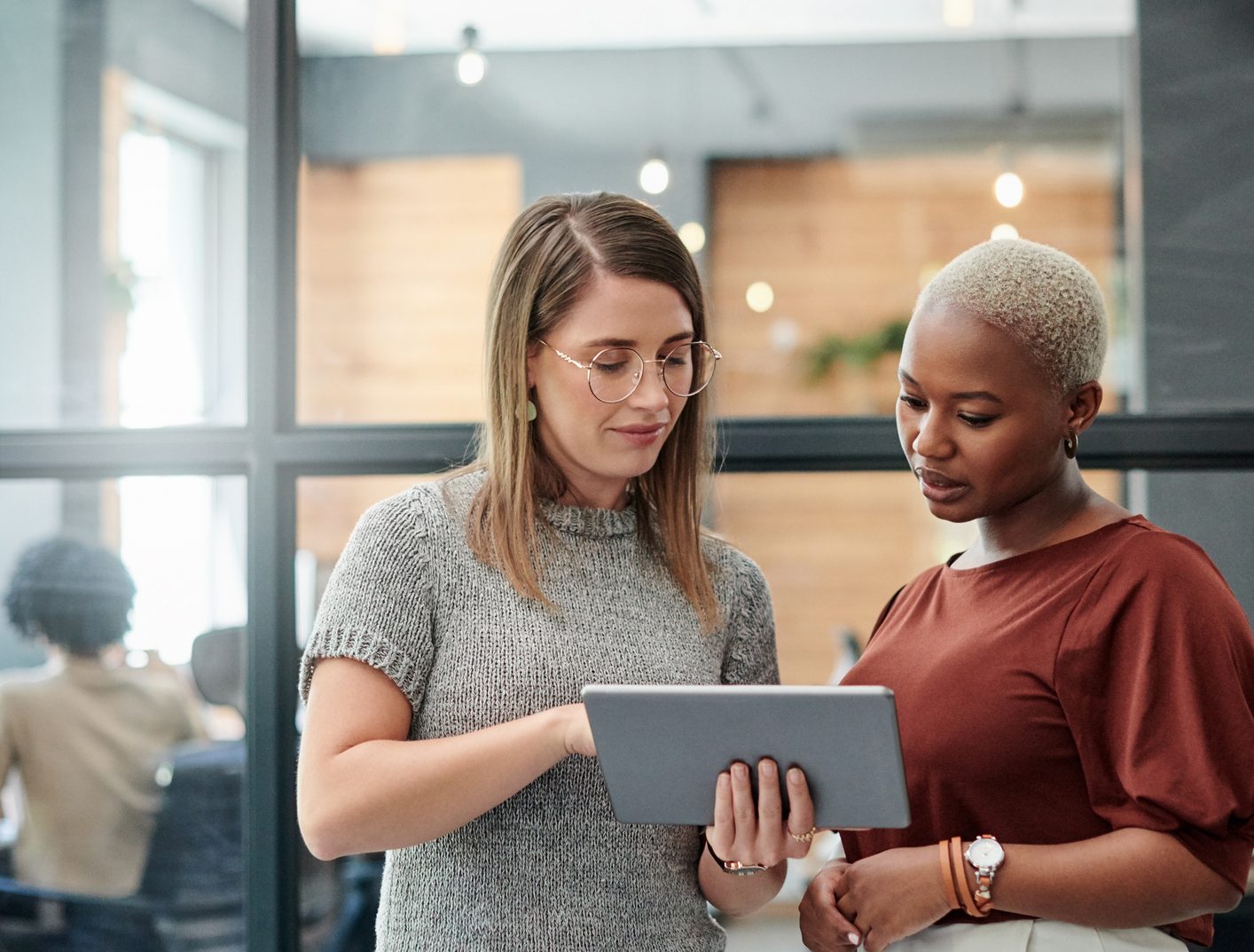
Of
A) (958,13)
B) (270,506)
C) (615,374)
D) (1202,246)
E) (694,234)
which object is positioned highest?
(958,13)

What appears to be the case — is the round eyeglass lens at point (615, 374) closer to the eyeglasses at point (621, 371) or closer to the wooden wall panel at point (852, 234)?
the eyeglasses at point (621, 371)

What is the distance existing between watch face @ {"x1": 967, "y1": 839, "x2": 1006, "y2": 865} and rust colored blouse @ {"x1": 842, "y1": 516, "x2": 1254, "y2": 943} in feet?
0.13

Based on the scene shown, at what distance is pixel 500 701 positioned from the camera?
4.11 ft

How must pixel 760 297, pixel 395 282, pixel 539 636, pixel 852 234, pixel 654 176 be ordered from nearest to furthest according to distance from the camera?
pixel 539 636, pixel 654 176, pixel 395 282, pixel 760 297, pixel 852 234

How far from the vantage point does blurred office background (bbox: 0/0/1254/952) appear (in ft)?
5.83

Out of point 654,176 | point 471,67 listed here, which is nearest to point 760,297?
point 654,176

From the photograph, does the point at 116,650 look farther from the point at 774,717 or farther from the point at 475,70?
the point at 774,717

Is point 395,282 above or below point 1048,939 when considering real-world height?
above

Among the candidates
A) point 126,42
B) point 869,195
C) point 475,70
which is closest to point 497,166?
point 475,70

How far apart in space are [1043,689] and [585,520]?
55 centimetres

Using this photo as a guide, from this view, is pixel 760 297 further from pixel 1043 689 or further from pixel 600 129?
pixel 1043 689

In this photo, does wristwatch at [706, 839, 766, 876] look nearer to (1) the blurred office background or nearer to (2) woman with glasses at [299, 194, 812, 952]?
(2) woman with glasses at [299, 194, 812, 952]

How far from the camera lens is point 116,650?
81.5 inches

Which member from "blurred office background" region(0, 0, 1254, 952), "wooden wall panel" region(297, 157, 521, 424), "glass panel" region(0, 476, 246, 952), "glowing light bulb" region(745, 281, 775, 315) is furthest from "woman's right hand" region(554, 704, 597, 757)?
"glowing light bulb" region(745, 281, 775, 315)
